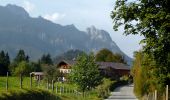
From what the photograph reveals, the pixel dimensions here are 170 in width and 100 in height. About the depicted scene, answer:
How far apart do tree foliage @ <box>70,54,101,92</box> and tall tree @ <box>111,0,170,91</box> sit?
4371 cm

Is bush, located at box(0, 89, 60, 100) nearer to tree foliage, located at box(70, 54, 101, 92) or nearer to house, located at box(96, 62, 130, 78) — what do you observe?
tree foliage, located at box(70, 54, 101, 92)

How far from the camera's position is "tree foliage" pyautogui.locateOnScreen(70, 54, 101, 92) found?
218 ft

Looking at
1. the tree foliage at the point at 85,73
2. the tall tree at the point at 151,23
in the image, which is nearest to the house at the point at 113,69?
the tree foliage at the point at 85,73

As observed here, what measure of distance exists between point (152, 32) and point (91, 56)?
49010 millimetres

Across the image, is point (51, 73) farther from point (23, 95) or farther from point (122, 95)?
point (23, 95)

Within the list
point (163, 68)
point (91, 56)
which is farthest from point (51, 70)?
point (163, 68)

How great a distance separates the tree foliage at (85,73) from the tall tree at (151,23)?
43.7 meters

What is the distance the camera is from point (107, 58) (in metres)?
199

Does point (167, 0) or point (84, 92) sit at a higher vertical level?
point (167, 0)

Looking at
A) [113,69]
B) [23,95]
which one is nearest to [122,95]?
[23,95]

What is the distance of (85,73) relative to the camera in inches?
2628

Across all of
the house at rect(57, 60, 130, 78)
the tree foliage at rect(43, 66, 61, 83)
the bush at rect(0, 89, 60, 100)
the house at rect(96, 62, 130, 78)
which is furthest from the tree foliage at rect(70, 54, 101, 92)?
the house at rect(96, 62, 130, 78)

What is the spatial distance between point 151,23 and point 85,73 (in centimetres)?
4623

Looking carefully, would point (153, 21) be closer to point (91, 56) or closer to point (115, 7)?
point (115, 7)
